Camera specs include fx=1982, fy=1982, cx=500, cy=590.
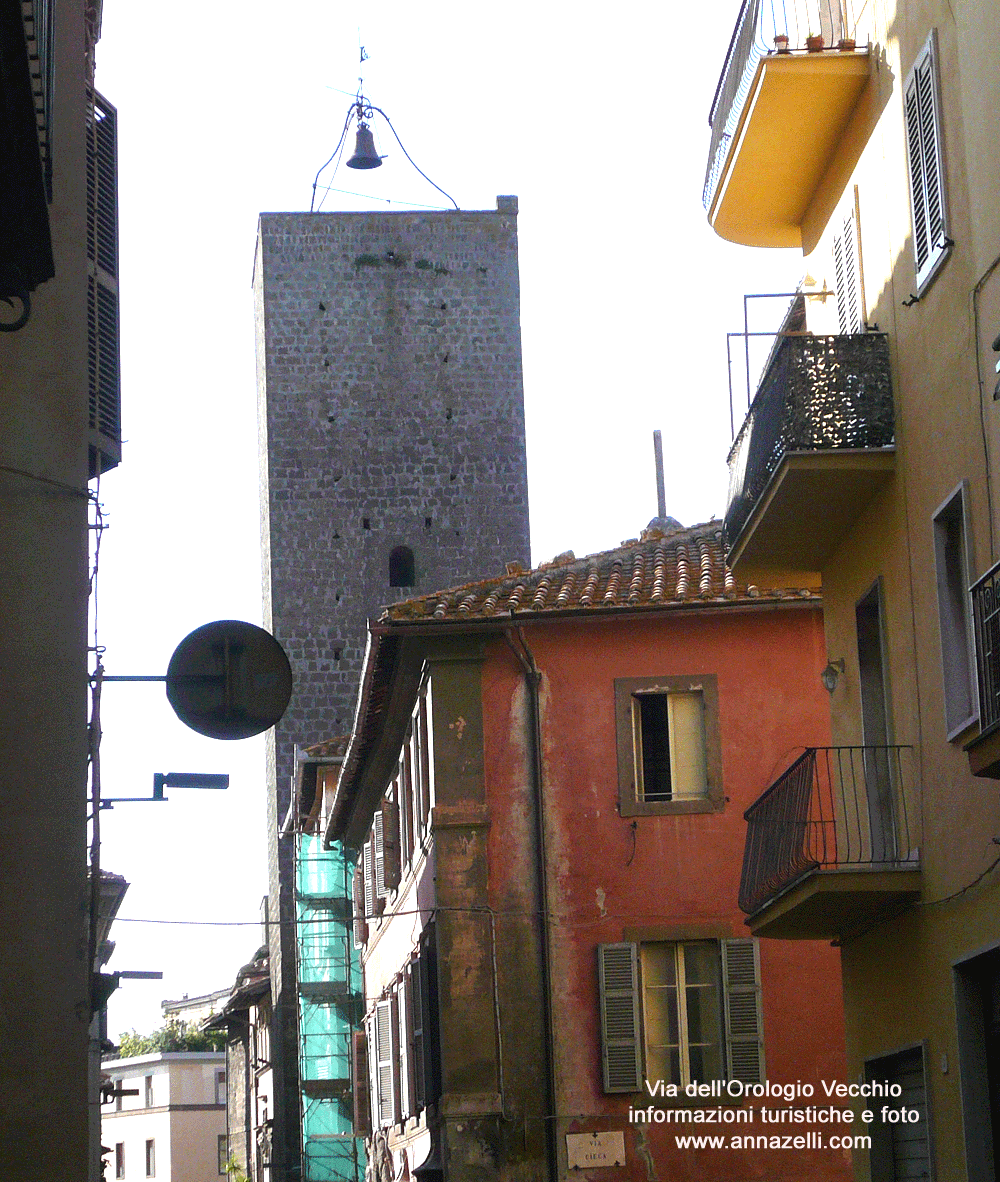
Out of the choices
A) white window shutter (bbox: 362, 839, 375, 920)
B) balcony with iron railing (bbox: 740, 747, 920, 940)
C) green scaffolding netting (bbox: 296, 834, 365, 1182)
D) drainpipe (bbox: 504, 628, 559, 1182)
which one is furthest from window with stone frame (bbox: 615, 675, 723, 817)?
green scaffolding netting (bbox: 296, 834, 365, 1182)

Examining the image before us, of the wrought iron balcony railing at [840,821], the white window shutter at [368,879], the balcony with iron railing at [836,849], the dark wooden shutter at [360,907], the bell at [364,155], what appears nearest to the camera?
the balcony with iron railing at [836,849]

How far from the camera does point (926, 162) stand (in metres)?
10.9

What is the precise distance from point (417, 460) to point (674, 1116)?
78.5 ft

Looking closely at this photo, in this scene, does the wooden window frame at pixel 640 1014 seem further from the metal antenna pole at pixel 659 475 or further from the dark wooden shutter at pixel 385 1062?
the metal antenna pole at pixel 659 475

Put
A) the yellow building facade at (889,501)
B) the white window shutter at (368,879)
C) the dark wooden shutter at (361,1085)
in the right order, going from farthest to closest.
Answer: the dark wooden shutter at (361,1085), the white window shutter at (368,879), the yellow building facade at (889,501)

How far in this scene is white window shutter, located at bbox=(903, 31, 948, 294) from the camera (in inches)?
421

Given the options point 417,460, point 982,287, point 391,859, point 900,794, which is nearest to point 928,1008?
Answer: point 900,794

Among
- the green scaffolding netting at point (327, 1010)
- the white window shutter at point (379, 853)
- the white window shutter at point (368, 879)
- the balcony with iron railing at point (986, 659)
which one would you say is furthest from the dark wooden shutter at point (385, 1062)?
the balcony with iron railing at point (986, 659)

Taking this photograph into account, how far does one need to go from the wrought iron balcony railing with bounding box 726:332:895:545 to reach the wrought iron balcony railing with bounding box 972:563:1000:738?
323 cm

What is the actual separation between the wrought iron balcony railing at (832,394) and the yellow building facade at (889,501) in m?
0.01

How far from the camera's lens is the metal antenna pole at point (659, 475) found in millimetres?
28719

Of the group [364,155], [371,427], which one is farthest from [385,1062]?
[364,155]

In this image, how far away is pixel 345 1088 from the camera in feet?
100

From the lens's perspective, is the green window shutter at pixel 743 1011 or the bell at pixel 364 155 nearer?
the green window shutter at pixel 743 1011
